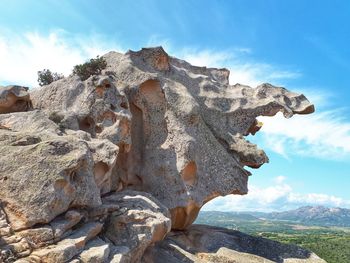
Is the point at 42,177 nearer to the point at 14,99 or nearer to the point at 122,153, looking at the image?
the point at 14,99

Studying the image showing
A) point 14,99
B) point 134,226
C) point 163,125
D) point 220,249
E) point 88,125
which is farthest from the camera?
point 163,125

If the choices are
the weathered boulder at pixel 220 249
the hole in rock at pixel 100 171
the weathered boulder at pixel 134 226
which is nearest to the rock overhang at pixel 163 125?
the hole in rock at pixel 100 171

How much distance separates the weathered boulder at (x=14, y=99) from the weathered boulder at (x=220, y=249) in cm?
844

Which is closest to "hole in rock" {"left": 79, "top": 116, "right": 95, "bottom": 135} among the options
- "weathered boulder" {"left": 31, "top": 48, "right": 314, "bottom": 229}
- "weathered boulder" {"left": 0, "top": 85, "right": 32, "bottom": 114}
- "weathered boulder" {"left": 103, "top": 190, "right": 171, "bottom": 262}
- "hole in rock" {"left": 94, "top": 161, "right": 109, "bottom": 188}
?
"weathered boulder" {"left": 31, "top": 48, "right": 314, "bottom": 229}

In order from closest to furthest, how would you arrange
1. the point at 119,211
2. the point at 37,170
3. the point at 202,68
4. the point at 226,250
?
the point at 37,170, the point at 119,211, the point at 226,250, the point at 202,68

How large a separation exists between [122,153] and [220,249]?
20.3 ft

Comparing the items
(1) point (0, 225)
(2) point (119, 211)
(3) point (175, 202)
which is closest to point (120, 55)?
(3) point (175, 202)

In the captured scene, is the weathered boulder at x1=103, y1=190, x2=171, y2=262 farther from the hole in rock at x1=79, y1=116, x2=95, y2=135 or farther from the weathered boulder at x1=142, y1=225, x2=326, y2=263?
the hole in rock at x1=79, y1=116, x2=95, y2=135

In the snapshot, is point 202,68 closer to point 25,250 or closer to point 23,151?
point 23,151

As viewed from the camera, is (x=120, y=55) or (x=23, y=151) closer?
(x=23, y=151)

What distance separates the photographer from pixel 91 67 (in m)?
23.9

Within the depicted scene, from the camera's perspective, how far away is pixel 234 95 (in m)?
A: 24.8

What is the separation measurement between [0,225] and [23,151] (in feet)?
7.51

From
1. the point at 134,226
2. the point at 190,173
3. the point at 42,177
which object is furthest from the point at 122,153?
the point at 42,177
